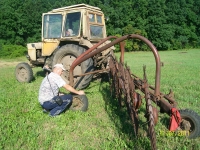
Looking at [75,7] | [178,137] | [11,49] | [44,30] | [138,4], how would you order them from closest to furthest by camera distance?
[178,137] < [75,7] < [44,30] < [11,49] < [138,4]

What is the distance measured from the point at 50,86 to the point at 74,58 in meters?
2.07

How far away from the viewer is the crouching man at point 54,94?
4.24 metres

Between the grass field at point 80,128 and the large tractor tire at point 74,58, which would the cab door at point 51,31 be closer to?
the large tractor tire at point 74,58

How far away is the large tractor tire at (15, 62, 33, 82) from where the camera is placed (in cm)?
742

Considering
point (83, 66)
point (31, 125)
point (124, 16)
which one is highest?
point (124, 16)

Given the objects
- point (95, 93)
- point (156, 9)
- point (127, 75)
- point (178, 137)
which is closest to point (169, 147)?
point (178, 137)

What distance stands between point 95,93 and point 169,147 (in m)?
3.07

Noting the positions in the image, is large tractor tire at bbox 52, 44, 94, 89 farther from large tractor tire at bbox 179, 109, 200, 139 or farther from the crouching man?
large tractor tire at bbox 179, 109, 200, 139

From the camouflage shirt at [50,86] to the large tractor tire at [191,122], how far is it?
2.24m

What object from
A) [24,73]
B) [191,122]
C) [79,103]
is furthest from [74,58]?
[191,122]

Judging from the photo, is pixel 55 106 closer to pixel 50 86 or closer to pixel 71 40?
pixel 50 86

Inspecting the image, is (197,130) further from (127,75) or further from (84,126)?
(84,126)

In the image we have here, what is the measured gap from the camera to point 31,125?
3.90m

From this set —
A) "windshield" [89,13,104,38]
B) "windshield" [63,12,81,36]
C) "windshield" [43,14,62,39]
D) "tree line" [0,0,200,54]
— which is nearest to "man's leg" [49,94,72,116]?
"windshield" [63,12,81,36]
